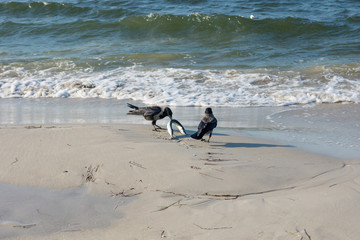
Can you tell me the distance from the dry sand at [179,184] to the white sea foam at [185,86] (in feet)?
9.18

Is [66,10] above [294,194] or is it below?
above

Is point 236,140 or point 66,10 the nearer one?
point 236,140

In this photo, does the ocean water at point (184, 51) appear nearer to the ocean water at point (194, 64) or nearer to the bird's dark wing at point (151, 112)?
the ocean water at point (194, 64)

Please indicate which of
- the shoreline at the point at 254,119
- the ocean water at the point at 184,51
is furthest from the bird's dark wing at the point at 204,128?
Result: the ocean water at the point at 184,51

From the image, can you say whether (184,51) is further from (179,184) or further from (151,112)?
(179,184)

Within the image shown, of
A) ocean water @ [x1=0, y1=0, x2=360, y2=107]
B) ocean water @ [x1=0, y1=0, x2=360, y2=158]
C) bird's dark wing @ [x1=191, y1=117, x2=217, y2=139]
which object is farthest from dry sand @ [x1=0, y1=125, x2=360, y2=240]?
ocean water @ [x1=0, y1=0, x2=360, y2=107]

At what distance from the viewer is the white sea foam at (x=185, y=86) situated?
7985mm

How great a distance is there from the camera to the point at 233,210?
314cm

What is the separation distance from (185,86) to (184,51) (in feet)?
13.0

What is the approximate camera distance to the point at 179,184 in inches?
146

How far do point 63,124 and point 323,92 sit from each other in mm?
4975

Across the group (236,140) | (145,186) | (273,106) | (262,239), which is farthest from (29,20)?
(262,239)

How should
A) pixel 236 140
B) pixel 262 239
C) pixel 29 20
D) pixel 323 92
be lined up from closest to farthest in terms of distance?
pixel 262 239 < pixel 236 140 < pixel 323 92 < pixel 29 20

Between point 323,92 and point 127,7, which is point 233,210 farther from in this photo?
point 127,7
